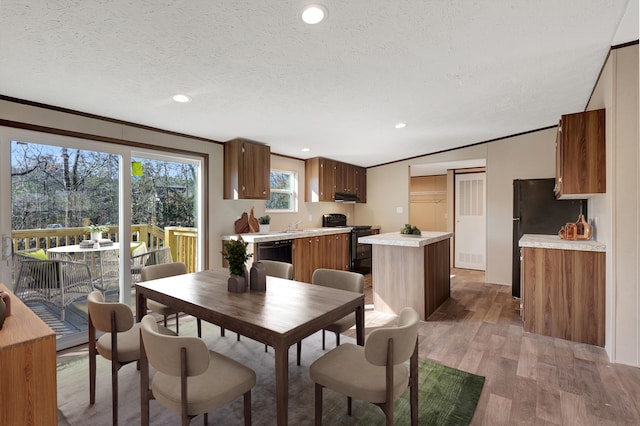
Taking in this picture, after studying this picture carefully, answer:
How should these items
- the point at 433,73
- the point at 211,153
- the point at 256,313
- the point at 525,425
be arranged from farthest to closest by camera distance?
the point at 211,153 → the point at 433,73 → the point at 525,425 → the point at 256,313

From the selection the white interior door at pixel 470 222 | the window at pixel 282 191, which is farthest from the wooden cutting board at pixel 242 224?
the white interior door at pixel 470 222

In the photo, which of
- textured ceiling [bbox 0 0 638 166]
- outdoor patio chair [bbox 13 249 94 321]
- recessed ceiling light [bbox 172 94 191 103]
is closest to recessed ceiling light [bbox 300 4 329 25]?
textured ceiling [bbox 0 0 638 166]

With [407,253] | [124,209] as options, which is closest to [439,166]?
[407,253]

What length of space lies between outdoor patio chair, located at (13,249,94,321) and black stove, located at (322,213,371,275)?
13.1ft

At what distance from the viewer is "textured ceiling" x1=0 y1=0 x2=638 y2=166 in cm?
171

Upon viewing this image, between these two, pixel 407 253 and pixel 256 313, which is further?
pixel 407 253

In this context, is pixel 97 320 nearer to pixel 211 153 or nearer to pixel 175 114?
pixel 175 114


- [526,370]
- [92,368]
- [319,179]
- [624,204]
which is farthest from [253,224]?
[624,204]

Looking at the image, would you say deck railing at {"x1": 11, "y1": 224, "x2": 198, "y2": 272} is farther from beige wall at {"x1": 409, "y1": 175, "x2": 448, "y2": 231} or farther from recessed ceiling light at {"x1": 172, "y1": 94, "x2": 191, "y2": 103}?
beige wall at {"x1": 409, "y1": 175, "x2": 448, "y2": 231}

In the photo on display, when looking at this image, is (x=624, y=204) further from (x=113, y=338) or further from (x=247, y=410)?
(x=113, y=338)

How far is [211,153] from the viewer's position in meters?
4.25

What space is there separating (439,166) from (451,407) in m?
5.04

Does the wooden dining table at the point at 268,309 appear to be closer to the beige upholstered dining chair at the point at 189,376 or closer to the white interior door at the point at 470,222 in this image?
the beige upholstered dining chair at the point at 189,376

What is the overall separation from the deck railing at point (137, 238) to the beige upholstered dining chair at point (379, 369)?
2.82m
